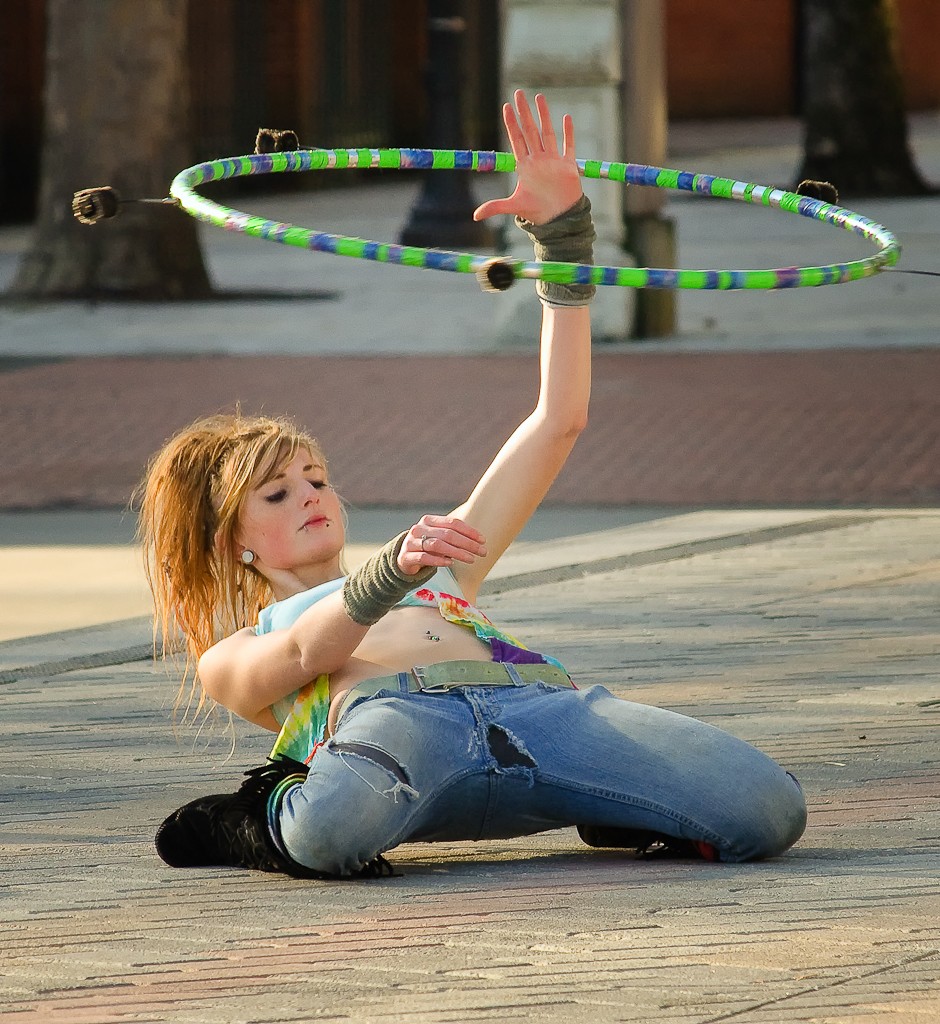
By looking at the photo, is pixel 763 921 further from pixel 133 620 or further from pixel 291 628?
pixel 133 620

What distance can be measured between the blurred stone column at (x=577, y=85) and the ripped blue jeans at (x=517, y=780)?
10161 mm

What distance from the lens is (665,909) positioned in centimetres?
396

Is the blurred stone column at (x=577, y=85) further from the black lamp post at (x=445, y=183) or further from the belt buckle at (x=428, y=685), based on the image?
the belt buckle at (x=428, y=685)

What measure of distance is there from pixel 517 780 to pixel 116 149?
12985 mm

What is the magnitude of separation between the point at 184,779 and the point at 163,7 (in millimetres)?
11958

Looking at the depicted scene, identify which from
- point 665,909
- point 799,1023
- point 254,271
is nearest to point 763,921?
point 665,909

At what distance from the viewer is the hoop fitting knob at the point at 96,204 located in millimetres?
5055

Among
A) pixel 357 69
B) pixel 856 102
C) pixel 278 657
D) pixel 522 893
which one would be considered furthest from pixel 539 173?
pixel 357 69

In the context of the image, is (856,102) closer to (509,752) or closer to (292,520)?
(292,520)

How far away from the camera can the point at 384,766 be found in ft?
13.7

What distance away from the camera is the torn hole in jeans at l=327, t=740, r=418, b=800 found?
4.18 meters

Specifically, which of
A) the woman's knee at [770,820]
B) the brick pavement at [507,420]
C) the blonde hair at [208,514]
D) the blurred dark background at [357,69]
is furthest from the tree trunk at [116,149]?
the woman's knee at [770,820]

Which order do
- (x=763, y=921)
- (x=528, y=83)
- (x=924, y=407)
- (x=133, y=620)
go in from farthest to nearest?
(x=528, y=83), (x=924, y=407), (x=133, y=620), (x=763, y=921)

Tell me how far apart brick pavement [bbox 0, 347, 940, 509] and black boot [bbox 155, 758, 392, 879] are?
5846mm
